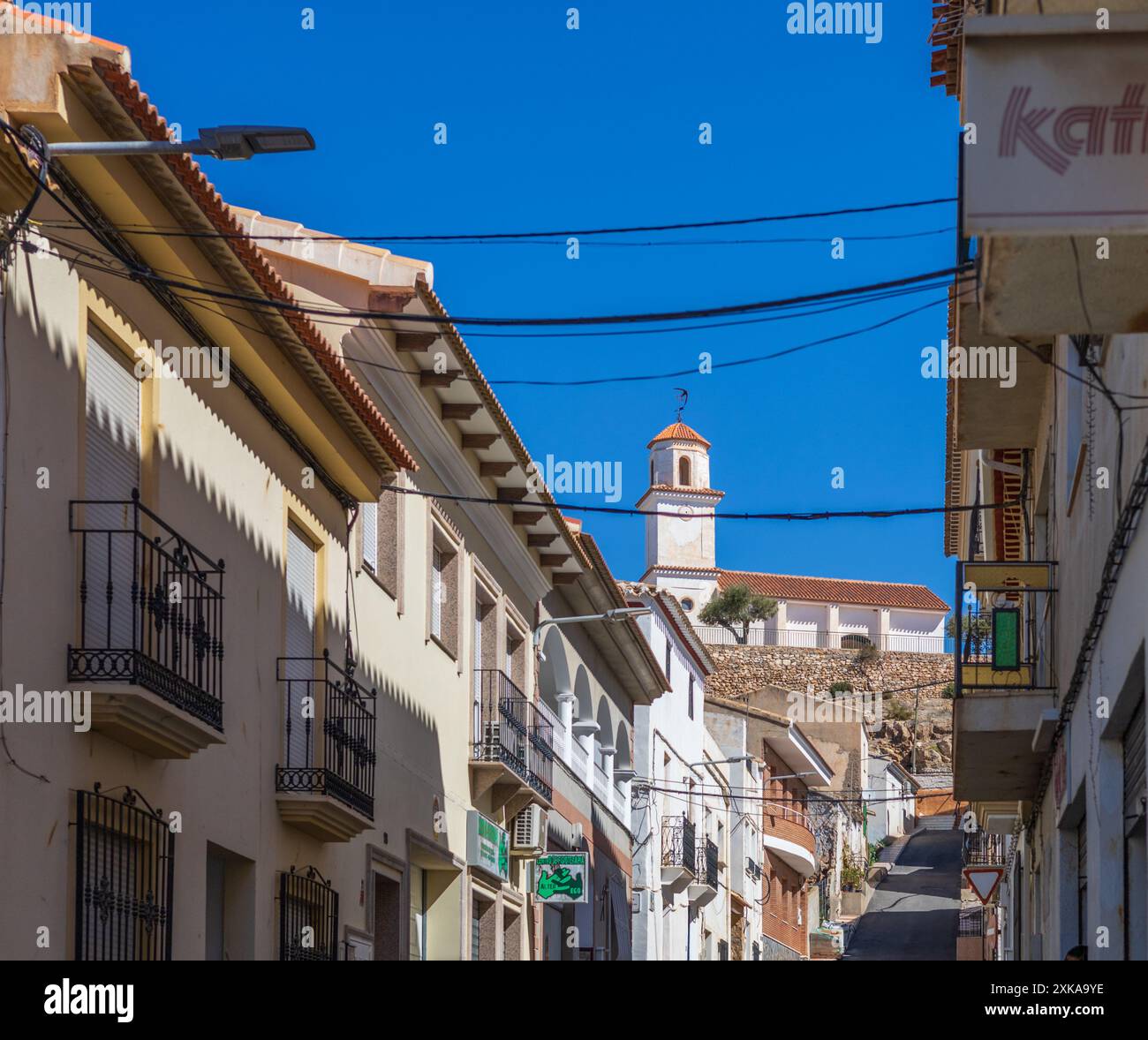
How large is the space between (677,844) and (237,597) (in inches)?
919

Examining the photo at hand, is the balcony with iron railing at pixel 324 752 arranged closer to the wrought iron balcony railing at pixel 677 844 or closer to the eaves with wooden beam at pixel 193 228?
the eaves with wooden beam at pixel 193 228

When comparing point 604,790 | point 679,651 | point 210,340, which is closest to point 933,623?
point 679,651

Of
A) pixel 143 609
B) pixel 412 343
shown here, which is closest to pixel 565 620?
pixel 412 343

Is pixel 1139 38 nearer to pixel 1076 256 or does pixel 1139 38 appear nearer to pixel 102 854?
pixel 1076 256

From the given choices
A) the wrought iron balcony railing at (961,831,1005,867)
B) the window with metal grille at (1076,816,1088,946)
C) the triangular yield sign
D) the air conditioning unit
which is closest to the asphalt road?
the wrought iron balcony railing at (961,831,1005,867)

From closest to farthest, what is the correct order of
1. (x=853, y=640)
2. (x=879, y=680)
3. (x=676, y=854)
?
(x=676, y=854) → (x=879, y=680) → (x=853, y=640)

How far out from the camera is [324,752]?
15430 mm

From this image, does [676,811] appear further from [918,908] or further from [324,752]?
[918,908]

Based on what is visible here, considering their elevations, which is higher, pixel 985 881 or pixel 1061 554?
pixel 1061 554

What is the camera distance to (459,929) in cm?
2056

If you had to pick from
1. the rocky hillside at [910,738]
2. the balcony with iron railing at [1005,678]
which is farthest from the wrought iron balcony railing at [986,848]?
the rocky hillside at [910,738]

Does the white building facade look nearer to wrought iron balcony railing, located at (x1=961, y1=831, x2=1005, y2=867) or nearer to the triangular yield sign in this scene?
wrought iron balcony railing, located at (x1=961, y1=831, x2=1005, y2=867)

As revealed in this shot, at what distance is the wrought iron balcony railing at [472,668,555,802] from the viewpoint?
72.1 ft

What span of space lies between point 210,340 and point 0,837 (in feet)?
16.5
